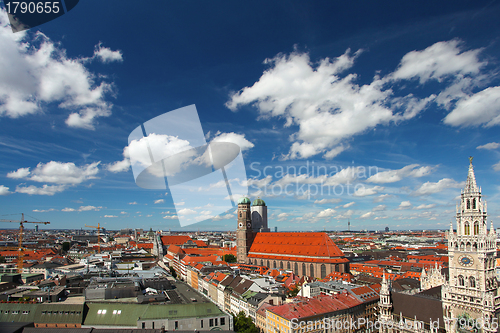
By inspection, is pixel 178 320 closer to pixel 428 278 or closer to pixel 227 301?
pixel 227 301

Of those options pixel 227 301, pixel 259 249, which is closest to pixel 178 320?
pixel 227 301

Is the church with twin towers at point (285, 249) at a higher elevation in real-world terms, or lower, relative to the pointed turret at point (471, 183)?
lower

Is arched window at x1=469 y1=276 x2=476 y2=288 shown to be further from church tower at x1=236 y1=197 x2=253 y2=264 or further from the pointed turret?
church tower at x1=236 y1=197 x2=253 y2=264

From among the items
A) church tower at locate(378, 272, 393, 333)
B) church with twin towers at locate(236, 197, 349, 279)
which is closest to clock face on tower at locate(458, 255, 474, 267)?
church tower at locate(378, 272, 393, 333)

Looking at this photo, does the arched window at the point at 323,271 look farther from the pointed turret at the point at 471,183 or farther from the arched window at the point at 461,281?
the pointed turret at the point at 471,183

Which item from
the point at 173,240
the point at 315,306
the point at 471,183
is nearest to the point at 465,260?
the point at 471,183

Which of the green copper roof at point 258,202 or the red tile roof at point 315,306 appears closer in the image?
the red tile roof at point 315,306

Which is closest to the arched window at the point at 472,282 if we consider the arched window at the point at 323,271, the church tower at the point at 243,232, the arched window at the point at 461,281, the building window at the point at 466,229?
the arched window at the point at 461,281

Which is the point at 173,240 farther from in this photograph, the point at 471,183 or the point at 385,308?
the point at 471,183
